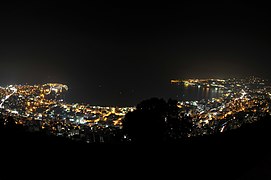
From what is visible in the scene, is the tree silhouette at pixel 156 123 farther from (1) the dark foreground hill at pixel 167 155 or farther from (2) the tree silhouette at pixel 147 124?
(1) the dark foreground hill at pixel 167 155

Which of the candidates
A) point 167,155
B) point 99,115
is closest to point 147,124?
point 167,155

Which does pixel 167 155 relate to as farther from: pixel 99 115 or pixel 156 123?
pixel 99 115

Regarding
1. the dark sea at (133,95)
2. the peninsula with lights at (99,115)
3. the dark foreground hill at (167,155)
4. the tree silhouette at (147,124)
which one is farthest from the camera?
the dark sea at (133,95)

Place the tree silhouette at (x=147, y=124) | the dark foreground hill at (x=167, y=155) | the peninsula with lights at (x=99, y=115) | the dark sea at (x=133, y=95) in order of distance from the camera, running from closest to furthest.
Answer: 1. the dark foreground hill at (x=167, y=155)
2. the tree silhouette at (x=147, y=124)
3. the peninsula with lights at (x=99, y=115)
4. the dark sea at (x=133, y=95)

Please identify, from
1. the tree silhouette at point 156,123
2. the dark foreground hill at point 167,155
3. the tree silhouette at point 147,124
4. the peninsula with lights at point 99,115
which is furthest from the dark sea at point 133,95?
the dark foreground hill at point 167,155

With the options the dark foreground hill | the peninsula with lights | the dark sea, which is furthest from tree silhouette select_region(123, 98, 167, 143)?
the dark sea

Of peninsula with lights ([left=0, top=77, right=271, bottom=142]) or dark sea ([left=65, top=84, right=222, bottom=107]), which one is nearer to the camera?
peninsula with lights ([left=0, top=77, right=271, bottom=142])

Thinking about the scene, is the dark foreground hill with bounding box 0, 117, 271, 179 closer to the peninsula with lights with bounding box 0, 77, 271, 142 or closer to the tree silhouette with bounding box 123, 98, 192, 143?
the peninsula with lights with bounding box 0, 77, 271, 142

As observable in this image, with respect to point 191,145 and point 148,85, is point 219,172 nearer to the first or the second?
point 191,145
